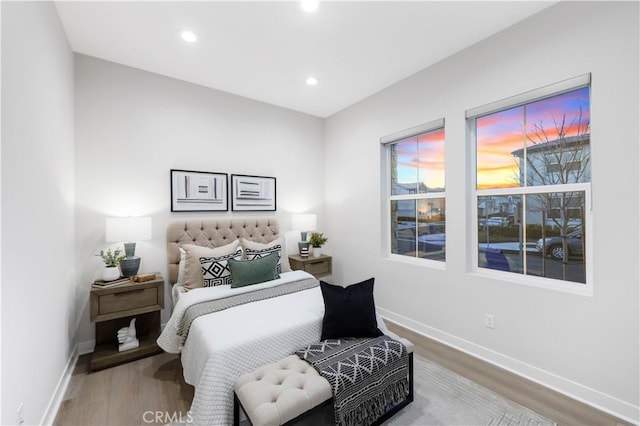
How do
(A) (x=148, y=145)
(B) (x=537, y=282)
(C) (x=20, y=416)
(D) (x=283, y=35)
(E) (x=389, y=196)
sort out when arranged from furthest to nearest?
(E) (x=389, y=196)
(A) (x=148, y=145)
(D) (x=283, y=35)
(B) (x=537, y=282)
(C) (x=20, y=416)

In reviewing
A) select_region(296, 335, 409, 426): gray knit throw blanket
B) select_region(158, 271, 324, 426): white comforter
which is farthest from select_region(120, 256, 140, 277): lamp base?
select_region(296, 335, 409, 426): gray knit throw blanket

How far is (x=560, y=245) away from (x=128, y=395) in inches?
138

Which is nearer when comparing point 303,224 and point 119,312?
point 119,312

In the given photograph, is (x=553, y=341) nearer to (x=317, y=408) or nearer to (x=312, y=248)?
(x=317, y=408)

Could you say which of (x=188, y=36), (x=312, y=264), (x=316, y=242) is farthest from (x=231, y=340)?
(x=188, y=36)

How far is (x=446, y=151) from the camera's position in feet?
9.18

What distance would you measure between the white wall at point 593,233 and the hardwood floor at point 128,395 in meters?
2.36

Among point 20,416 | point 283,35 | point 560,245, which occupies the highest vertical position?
point 283,35

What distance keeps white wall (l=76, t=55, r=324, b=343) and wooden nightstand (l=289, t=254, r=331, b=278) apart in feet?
1.84

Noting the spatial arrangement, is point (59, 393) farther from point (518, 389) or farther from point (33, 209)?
point (518, 389)

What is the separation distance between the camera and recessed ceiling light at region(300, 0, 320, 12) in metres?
2.03

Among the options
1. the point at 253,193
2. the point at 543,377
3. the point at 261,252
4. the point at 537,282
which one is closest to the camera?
the point at 543,377

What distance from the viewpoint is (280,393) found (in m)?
1.40

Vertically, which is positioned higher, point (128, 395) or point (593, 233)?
point (593, 233)
